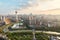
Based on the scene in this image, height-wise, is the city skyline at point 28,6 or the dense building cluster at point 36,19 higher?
the city skyline at point 28,6

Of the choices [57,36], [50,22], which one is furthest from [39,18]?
[57,36]

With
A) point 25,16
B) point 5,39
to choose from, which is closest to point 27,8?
point 25,16

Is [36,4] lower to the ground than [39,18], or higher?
higher

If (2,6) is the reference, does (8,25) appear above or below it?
below

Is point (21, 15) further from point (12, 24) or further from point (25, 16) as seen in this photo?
point (12, 24)

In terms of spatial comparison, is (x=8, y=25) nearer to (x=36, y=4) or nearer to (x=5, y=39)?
(x=5, y=39)

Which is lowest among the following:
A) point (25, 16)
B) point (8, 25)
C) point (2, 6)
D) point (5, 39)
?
point (5, 39)

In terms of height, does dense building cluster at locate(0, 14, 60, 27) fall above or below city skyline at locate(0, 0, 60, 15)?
below

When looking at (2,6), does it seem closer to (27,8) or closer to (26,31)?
(27,8)

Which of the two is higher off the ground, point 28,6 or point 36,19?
point 28,6
